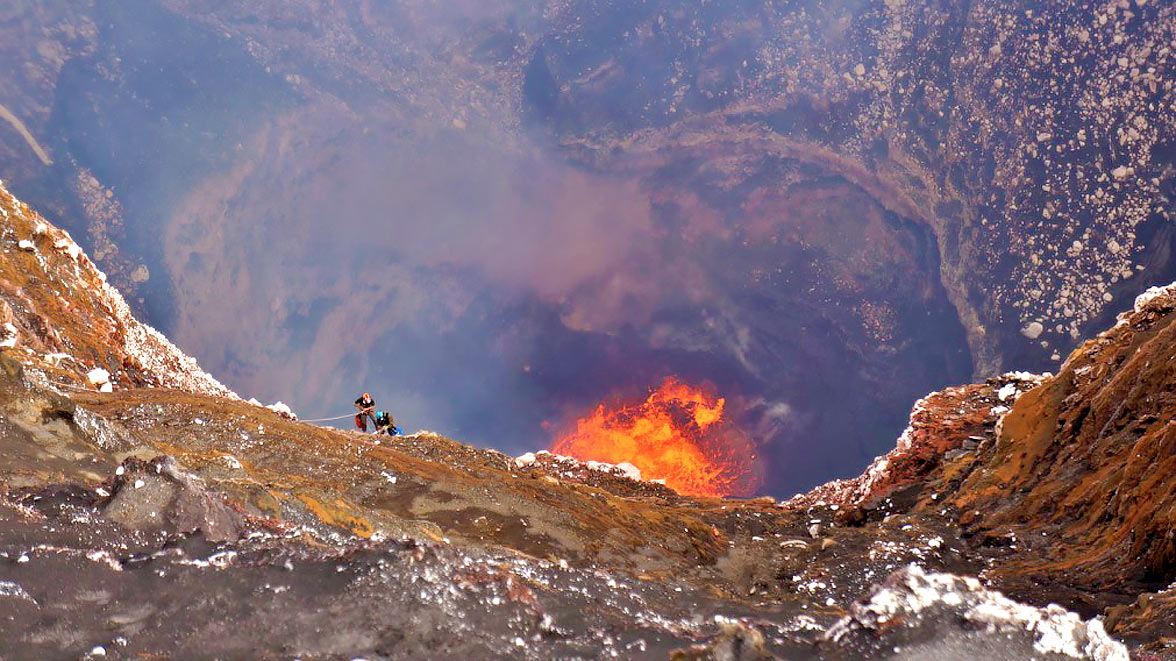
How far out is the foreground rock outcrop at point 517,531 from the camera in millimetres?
3779

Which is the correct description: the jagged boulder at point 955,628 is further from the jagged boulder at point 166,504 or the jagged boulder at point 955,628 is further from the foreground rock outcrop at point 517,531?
the jagged boulder at point 166,504

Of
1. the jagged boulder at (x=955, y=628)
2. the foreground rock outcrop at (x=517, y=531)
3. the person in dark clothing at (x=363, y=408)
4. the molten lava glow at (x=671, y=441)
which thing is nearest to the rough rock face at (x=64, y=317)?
the foreground rock outcrop at (x=517, y=531)

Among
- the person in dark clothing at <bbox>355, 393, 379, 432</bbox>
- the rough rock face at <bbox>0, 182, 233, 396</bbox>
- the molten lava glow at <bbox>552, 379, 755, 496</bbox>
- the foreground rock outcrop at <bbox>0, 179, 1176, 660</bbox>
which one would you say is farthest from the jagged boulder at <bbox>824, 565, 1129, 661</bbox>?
the molten lava glow at <bbox>552, 379, 755, 496</bbox>

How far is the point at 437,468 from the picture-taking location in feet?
37.8

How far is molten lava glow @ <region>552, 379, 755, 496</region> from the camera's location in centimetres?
3061

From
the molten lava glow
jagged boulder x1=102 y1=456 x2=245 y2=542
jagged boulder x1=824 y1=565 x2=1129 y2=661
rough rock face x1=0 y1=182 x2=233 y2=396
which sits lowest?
jagged boulder x1=824 y1=565 x2=1129 y2=661

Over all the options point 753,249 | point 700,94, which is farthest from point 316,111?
point 753,249

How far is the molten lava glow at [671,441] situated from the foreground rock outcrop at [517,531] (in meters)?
14.2

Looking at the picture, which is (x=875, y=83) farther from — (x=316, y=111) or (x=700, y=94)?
(x=316, y=111)

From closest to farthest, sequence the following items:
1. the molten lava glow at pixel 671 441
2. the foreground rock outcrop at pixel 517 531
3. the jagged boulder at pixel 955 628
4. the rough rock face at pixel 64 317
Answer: the jagged boulder at pixel 955 628 → the foreground rock outcrop at pixel 517 531 → the rough rock face at pixel 64 317 → the molten lava glow at pixel 671 441

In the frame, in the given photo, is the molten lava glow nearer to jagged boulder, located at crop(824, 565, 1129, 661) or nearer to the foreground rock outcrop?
the foreground rock outcrop

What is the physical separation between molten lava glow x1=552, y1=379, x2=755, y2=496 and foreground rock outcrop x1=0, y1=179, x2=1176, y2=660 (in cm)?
1419

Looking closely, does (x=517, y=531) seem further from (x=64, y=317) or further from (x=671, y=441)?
(x=671, y=441)

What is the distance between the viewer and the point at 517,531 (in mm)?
9898
